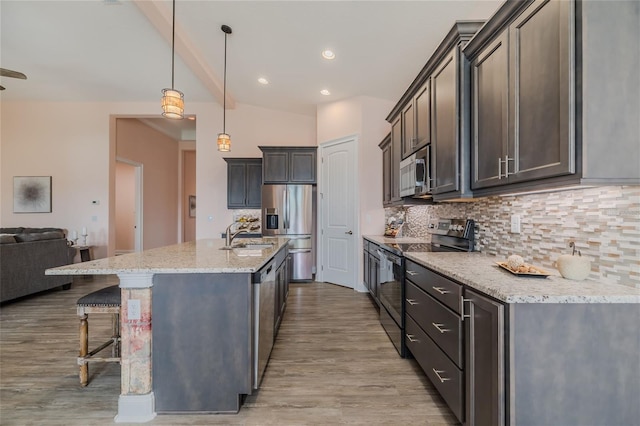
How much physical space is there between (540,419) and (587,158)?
1060mm

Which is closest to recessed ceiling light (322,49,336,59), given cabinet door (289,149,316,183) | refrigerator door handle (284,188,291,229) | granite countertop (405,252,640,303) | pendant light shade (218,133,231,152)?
pendant light shade (218,133,231,152)

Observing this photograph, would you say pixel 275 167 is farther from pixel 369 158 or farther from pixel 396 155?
pixel 396 155

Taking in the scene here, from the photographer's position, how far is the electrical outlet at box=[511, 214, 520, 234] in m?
1.85

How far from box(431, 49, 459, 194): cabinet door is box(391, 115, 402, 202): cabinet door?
961 millimetres

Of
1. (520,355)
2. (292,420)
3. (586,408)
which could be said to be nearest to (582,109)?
(520,355)

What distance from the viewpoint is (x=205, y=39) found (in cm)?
374

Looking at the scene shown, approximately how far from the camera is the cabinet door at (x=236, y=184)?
5.48m

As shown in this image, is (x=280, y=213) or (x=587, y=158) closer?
(x=587, y=158)

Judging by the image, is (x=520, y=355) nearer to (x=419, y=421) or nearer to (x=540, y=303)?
(x=540, y=303)

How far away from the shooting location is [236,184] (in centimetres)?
549

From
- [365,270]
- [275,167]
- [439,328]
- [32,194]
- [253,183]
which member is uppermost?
[275,167]

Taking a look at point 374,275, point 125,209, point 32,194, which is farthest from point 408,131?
point 125,209

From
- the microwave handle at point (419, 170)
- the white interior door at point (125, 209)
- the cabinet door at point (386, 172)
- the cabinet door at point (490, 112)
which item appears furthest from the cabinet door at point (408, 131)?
the white interior door at point (125, 209)

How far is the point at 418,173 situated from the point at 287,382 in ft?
6.85
